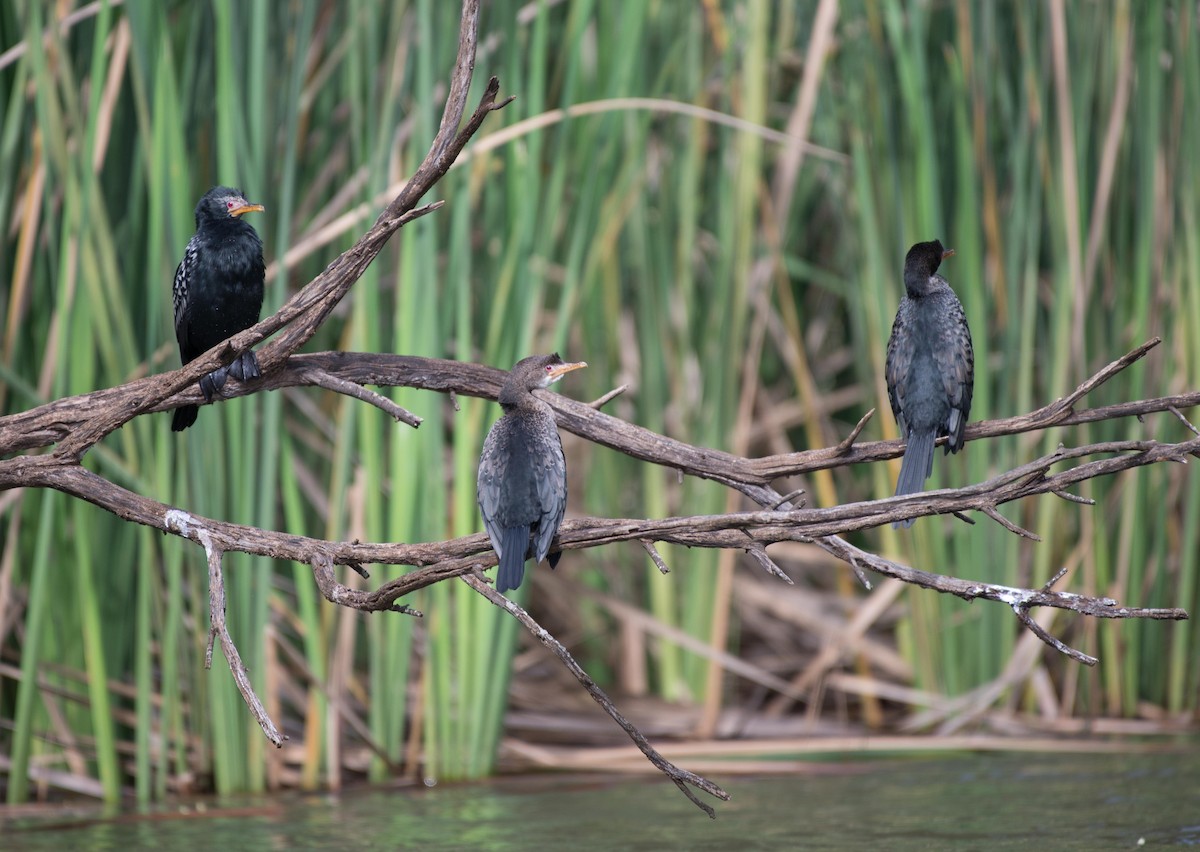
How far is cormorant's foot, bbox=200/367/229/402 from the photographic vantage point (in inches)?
99.6

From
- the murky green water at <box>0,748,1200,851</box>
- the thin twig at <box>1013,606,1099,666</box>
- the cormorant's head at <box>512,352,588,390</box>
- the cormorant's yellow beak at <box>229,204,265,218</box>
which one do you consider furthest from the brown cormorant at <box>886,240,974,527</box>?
the cormorant's yellow beak at <box>229,204,265,218</box>

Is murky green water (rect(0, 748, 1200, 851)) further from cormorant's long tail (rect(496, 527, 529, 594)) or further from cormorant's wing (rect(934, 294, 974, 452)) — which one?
cormorant's long tail (rect(496, 527, 529, 594))

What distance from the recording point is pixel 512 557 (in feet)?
7.66

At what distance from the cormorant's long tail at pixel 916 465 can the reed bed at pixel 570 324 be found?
1.21 m

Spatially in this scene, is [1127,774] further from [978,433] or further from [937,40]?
[937,40]

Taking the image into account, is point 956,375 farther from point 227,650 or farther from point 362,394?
point 227,650

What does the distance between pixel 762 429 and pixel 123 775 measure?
261 centimetres

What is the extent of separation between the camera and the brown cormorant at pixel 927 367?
9.30 ft

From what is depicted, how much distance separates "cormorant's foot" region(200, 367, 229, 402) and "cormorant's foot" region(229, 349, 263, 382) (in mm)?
20

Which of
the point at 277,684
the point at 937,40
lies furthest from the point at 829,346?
the point at 277,684

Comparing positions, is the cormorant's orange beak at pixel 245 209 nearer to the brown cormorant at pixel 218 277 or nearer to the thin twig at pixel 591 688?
the brown cormorant at pixel 218 277

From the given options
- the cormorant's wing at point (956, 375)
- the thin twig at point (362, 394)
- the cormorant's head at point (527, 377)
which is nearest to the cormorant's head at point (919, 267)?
the cormorant's wing at point (956, 375)

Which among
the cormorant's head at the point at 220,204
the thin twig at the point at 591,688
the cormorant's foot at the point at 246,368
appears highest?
the cormorant's head at the point at 220,204

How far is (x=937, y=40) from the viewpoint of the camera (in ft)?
16.7
